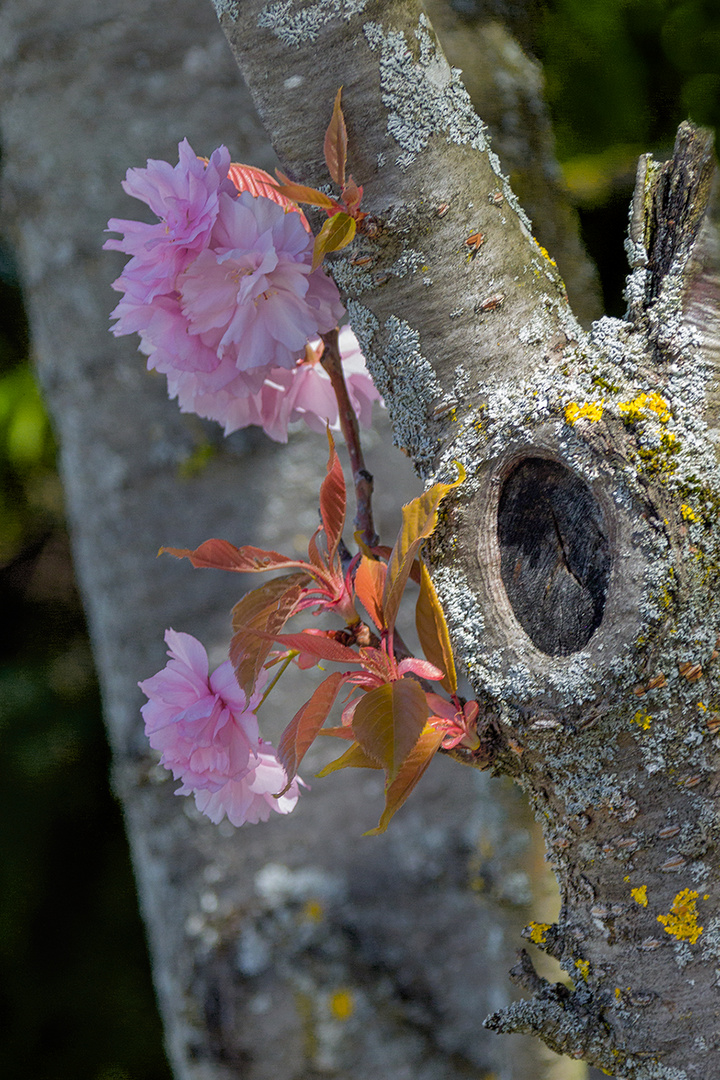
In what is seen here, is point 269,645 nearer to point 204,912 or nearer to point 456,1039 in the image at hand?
point 204,912

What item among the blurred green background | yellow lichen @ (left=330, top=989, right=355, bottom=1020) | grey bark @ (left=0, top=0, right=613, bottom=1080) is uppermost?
grey bark @ (left=0, top=0, right=613, bottom=1080)

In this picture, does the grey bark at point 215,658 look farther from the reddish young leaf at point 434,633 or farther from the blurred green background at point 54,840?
the blurred green background at point 54,840

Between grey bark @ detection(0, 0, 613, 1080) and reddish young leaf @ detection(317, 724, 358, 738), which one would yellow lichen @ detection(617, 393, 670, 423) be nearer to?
reddish young leaf @ detection(317, 724, 358, 738)

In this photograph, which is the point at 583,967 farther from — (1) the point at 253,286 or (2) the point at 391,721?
(1) the point at 253,286

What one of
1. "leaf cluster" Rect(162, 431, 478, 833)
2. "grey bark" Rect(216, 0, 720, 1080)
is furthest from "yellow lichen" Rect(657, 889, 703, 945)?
"leaf cluster" Rect(162, 431, 478, 833)

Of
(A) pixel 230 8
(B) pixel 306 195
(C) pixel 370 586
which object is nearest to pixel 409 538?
(C) pixel 370 586

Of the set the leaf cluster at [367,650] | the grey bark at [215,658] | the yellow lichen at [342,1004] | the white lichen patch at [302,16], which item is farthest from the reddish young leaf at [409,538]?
the yellow lichen at [342,1004]
